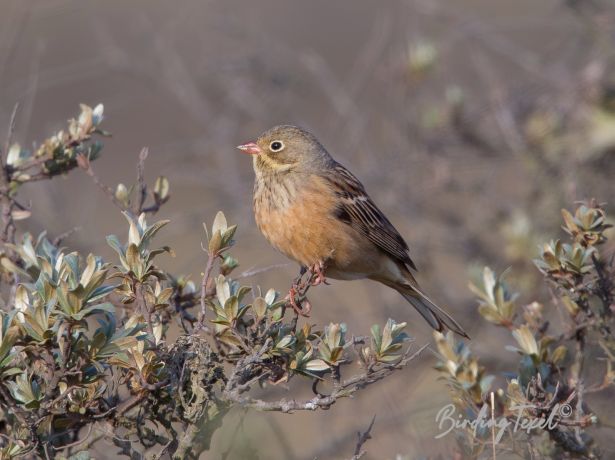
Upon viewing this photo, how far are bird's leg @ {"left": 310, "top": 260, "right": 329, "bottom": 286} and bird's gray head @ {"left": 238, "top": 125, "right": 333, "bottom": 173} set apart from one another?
806 mm

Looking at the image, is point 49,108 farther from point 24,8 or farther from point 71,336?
point 71,336

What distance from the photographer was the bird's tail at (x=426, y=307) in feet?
19.0

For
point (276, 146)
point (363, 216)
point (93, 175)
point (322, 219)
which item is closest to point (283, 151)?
point (276, 146)

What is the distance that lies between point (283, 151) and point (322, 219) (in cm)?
61

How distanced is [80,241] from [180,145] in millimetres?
1331

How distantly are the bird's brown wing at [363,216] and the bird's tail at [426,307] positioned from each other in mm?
158

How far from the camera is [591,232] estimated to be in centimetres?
388

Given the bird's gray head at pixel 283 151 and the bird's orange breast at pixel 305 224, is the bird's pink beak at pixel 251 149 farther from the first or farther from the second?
the bird's orange breast at pixel 305 224

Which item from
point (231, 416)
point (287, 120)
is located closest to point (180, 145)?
point (287, 120)

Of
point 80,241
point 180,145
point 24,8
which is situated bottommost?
point 80,241

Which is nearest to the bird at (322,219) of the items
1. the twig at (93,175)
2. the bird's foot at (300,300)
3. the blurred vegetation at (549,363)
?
the bird's foot at (300,300)

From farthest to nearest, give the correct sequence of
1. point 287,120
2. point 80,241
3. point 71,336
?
point 287,120
point 80,241
point 71,336

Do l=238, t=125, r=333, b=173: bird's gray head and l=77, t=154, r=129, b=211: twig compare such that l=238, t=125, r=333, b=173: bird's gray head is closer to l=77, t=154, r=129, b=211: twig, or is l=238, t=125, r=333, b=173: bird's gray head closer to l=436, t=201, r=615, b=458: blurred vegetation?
l=77, t=154, r=129, b=211: twig

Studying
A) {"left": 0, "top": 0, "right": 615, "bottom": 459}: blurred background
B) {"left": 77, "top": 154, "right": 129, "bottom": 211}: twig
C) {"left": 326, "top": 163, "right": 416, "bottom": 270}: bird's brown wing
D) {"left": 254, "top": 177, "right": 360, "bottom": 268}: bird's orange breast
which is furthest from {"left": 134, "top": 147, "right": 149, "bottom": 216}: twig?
{"left": 0, "top": 0, "right": 615, "bottom": 459}: blurred background
